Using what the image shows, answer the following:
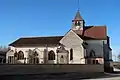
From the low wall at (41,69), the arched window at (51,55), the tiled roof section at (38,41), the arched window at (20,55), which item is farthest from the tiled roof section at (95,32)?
the low wall at (41,69)

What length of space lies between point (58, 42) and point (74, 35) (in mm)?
5468

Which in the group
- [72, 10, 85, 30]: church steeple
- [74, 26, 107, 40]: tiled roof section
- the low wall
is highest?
[72, 10, 85, 30]: church steeple

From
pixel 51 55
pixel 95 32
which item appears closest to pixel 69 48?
pixel 51 55

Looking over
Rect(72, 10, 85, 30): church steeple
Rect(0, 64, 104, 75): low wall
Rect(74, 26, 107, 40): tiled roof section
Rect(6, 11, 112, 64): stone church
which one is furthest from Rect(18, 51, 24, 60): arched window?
Rect(0, 64, 104, 75): low wall

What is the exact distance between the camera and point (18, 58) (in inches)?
3118

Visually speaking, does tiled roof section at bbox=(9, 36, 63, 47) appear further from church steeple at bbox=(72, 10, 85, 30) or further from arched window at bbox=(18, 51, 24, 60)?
church steeple at bbox=(72, 10, 85, 30)

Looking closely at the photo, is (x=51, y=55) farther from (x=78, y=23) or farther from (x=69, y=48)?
(x=78, y=23)

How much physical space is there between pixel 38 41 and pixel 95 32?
56.1 feet

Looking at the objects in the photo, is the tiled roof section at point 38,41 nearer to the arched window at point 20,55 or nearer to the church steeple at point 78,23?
the arched window at point 20,55

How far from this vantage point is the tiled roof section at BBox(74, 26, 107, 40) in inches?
3007

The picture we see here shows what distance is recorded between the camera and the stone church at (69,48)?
7288cm

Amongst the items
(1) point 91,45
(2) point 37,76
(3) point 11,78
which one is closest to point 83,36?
(1) point 91,45

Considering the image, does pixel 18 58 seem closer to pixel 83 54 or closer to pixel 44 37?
pixel 44 37

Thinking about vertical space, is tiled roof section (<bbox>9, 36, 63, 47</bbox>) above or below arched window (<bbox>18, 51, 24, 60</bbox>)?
above
